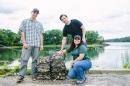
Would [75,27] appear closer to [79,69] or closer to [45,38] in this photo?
[79,69]

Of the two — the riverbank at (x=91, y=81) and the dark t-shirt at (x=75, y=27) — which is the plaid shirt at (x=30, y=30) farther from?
the riverbank at (x=91, y=81)

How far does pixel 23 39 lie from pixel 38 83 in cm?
118

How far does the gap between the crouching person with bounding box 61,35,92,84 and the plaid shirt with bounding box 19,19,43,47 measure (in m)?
1.06

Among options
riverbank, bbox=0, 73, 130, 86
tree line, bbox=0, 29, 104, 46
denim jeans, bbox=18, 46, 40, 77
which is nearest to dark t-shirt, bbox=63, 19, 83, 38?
denim jeans, bbox=18, 46, 40, 77

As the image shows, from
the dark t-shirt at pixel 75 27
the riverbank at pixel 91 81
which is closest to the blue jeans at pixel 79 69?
the riverbank at pixel 91 81

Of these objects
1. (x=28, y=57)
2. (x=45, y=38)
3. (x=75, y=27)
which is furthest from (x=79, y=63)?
(x=45, y=38)

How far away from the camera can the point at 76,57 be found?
9547 mm

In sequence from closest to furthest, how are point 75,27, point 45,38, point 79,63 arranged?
point 79,63 → point 75,27 → point 45,38

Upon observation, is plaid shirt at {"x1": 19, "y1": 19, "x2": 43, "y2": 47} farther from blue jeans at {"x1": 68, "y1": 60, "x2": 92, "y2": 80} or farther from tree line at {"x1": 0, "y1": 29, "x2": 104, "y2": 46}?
tree line at {"x1": 0, "y1": 29, "x2": 104, "y2": 46}

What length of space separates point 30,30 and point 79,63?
1.61 meters

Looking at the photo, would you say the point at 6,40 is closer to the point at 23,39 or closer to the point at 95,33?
the point at 95,33

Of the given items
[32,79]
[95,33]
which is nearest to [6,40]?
[95,33]

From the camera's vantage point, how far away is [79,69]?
917 centimetres

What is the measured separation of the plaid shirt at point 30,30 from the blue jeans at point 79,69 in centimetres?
128
